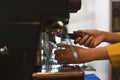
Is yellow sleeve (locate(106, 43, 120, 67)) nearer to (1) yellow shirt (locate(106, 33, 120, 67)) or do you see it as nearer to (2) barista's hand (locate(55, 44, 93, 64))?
(1) yellow shirt (locate(106, 33, 120, 67))

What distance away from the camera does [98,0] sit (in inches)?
56.2

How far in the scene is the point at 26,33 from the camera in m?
0.60

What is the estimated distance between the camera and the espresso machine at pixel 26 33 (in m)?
0.58

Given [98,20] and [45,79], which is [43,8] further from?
[98,20]

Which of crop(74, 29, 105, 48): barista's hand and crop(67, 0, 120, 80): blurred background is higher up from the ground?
crop(67, 0, 120, 80): blurred background

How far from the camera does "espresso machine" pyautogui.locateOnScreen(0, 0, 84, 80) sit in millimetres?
580

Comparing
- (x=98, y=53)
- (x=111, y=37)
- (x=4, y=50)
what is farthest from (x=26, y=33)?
(x=111, y=37)

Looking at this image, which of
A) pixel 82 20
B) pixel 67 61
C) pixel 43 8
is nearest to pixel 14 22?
pixel 43 8

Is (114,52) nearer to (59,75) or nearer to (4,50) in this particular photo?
(59,75)

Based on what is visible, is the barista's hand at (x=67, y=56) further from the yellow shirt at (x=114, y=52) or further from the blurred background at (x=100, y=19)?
the blurred background at (x=100, y=19)

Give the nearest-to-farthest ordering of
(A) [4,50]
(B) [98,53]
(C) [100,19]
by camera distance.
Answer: (A) [4,50], (B) [98,53], (C) [100,19]

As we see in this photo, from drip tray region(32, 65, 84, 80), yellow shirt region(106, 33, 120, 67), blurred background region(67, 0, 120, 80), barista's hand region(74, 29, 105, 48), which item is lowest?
drip tray region(32, 65, 84, 80)

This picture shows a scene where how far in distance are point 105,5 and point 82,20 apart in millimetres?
314

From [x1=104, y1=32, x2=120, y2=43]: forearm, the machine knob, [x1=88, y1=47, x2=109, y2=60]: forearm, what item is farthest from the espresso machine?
[x1=104, y1=32, x2=120, y2=43]: forearm
